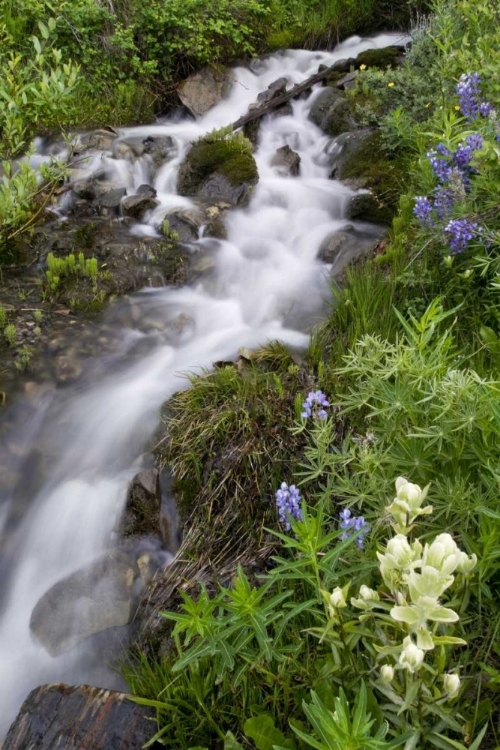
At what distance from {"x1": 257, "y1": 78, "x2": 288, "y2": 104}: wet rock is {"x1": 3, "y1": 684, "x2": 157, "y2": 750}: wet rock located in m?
7.25

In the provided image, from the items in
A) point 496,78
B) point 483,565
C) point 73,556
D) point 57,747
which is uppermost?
point 496,78

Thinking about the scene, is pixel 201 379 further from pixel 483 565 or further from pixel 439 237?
pixel 483 565

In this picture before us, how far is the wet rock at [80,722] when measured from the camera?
7.02ft

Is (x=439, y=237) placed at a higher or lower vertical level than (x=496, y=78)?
lower

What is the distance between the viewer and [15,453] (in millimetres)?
3580

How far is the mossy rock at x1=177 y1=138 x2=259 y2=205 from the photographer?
6215mm

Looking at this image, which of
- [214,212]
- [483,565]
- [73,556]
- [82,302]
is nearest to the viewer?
[483,565]

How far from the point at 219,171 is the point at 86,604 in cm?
477

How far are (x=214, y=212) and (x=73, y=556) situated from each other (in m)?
3.76

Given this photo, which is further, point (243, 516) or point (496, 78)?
point (496, 78)

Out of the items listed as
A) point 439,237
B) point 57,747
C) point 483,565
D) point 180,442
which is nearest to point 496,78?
point 439,237

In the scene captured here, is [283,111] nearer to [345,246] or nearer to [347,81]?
[347,81]

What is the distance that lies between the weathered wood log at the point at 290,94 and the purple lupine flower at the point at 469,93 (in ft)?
12.9

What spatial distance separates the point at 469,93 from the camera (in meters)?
3.49
